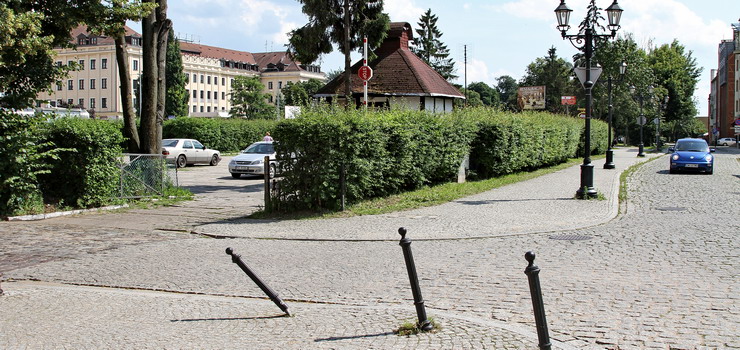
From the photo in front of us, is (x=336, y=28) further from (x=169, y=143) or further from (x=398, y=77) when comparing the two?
(x=169, y=143)

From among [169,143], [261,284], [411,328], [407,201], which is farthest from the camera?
[169,143]

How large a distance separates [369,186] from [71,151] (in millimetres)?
6958

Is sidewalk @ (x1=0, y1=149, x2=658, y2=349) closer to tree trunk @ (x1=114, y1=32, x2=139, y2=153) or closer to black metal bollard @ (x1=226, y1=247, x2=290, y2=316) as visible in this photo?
black metal bollard @ (x1=226, y1=247, x2=290, y2=316)

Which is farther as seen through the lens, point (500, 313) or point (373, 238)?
point (373, 238)

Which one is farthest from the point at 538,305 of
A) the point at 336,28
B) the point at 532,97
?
the point at 532,97

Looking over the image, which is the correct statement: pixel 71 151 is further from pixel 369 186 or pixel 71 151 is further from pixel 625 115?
pixel 625 115

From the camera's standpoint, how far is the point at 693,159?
27562 millimetres

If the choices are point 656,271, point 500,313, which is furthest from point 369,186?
point 500,313

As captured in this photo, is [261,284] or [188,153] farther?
[188,153]

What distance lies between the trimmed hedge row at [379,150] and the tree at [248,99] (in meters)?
69.5

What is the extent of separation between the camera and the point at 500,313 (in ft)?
21.0

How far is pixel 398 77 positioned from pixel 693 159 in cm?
1556

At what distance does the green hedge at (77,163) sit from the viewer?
1537cm

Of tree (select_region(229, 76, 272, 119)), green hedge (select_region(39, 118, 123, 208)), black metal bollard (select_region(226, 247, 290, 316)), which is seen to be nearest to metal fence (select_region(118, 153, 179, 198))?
green hedge (select_region(39, 118, 123, 208))
